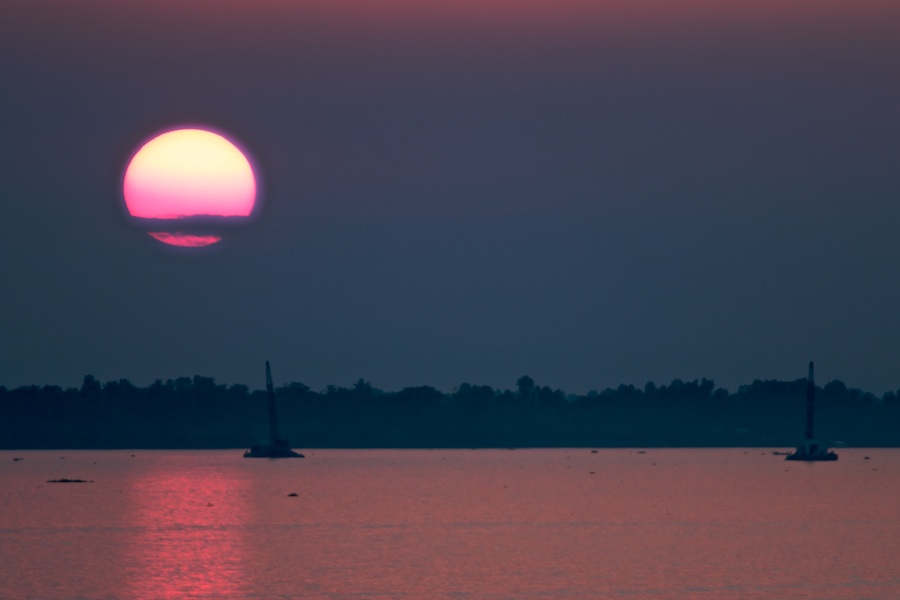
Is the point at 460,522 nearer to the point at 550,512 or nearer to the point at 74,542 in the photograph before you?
the point at 550,512

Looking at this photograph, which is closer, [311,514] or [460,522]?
[460,522]

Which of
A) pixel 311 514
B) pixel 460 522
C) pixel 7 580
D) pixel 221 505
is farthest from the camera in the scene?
pixel 221 505

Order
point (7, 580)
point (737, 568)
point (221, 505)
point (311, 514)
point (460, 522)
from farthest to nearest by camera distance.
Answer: point (221, 505)
point (311, 514)
point (460, 522)
point (737, 568)
point (7, 580)

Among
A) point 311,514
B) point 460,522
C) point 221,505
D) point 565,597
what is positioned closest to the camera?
point 565,597

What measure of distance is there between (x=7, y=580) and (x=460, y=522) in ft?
209

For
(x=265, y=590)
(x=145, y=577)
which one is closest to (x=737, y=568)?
(x=265, y=590)

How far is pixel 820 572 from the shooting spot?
Result: 9781 centimetres

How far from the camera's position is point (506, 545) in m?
119

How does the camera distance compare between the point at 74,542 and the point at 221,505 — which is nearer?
the point at 74,542

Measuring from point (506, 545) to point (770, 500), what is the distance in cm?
8820

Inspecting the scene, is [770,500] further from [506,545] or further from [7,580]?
[7,580]

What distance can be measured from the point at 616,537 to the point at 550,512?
124 ft

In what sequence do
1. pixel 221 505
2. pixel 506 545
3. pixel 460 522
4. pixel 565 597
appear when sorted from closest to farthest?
pixel 565 597, pixel 506 545, pixel 460 522, pixel 221 505

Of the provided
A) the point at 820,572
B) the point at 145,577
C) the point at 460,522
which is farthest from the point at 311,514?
the point at 820,572
